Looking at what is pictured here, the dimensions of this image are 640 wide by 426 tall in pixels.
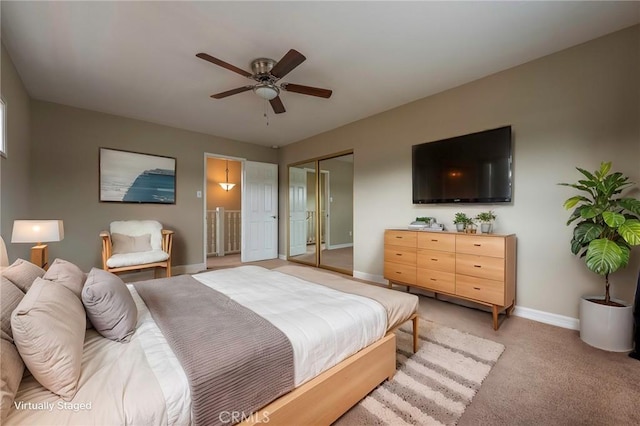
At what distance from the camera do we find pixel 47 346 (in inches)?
32.9

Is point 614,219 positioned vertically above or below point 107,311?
above

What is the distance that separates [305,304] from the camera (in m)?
1.57

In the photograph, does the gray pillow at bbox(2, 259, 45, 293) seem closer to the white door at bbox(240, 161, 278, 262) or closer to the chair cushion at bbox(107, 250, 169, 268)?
the chair cushion at bbox(107, 250, 169, 268)

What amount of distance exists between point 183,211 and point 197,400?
4268 millimetres

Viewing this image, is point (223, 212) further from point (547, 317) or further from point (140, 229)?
point (547, 317)

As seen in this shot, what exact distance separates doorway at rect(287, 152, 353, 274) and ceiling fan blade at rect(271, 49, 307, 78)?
284cm

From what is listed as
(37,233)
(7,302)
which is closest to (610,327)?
(7,302)

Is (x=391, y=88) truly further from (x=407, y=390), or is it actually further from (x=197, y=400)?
(x=197, y=400)

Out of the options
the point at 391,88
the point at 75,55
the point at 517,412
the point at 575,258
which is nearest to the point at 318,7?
the point at 391,88

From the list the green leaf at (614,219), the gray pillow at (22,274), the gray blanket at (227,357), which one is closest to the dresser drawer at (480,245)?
the green leaf at (614,219)

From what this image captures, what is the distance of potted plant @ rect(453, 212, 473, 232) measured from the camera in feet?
9.47

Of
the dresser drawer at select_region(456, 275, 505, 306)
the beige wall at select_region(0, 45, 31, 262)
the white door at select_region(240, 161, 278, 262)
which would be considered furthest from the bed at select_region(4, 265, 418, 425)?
the white door at select_region(240, 161, 278, 262)

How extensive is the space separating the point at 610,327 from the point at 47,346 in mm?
3321

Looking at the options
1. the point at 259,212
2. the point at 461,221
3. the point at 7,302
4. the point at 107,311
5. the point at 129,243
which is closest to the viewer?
the point at 7,302
